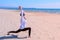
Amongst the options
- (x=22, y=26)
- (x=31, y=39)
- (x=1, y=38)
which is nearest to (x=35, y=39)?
(x=31, y=39)

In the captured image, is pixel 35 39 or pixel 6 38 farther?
pixel 35 39

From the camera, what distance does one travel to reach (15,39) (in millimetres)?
9898

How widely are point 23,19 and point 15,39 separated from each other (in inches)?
43.1

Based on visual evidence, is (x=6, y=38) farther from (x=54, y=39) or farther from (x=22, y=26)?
(x=54, y=39)

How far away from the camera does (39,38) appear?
36.5ft

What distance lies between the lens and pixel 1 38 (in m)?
9.84

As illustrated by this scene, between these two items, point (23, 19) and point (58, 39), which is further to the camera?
point (58, 39)

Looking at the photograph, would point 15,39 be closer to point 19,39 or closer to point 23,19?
point 19,39

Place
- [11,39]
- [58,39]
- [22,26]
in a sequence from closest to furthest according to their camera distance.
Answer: [11,39], [22,26], [58,39]

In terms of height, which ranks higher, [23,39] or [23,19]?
[23,19]

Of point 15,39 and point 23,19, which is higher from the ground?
point 23,19

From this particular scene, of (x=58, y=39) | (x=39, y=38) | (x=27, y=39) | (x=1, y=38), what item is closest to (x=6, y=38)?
(x=1, y=38)

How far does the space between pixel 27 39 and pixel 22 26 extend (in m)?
0.67

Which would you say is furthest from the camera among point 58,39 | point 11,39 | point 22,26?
point 58,39
